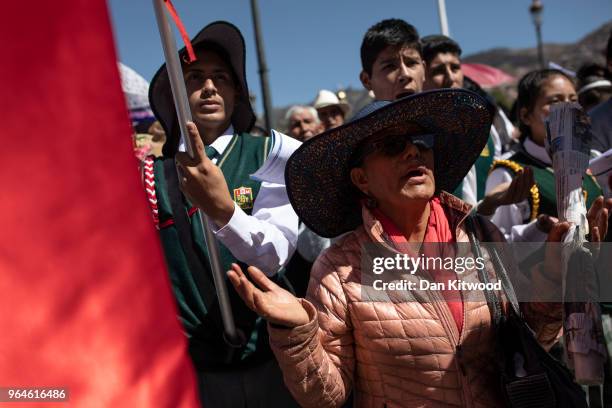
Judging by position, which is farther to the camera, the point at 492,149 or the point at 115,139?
the point at 492,149

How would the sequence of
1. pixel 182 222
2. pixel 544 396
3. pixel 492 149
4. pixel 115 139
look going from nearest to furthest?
pixel 115 139 < pixel 544 396 < pixel 182 222 < pixel 492 149

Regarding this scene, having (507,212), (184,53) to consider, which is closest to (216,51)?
(184,53)

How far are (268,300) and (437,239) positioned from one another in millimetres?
659

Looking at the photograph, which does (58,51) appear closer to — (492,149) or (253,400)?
(253,400)

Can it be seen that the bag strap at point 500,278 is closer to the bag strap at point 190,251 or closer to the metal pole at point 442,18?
the bag strap at point 190,251

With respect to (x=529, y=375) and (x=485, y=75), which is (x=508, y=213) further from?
(x=485, y=75)

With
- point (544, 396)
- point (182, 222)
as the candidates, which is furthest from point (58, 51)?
point (544, 396)

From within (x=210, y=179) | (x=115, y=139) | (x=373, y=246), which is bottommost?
(x=373, y=246)

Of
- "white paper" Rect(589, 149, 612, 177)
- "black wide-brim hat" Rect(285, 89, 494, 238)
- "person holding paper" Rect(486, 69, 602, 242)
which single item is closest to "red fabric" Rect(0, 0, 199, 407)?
"black wide-brim hat" Rect(285, 89, 494, 238)

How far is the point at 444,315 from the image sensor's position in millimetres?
1915

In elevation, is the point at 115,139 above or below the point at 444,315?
above

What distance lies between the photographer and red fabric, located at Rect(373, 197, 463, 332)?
196 centimetres

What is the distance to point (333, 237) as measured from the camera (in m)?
2.33

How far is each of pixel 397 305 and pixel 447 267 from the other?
0.67ft
